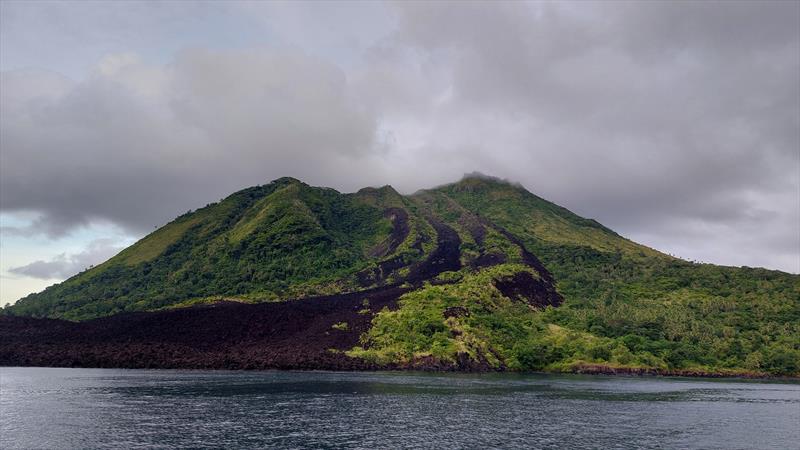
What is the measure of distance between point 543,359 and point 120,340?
4713 inches

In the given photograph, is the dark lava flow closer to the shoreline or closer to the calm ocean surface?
the shoreline

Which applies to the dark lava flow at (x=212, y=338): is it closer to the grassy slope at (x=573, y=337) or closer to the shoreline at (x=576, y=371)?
the shoreline at (x=576, y=371)

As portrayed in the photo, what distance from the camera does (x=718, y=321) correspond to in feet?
631

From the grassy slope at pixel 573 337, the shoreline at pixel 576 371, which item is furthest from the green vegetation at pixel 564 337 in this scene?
the shoreline at pixel 576 371

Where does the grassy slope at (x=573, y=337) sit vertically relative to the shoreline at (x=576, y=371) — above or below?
above

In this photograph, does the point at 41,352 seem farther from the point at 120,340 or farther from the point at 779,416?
the point at 779,416

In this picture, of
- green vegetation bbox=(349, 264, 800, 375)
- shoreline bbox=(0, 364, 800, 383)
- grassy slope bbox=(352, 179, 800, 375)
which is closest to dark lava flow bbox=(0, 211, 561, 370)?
shoreline bbox=(0, 364, 800, 383)

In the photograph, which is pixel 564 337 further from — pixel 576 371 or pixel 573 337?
pixel 576 371

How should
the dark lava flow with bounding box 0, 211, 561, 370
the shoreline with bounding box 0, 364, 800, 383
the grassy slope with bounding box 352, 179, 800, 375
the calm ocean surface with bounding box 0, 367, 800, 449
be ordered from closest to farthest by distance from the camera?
the calm ocean surface with bounding box 0, 367, 800, 449 → the shoreline with bounding box 0, 364, 800, 383 → the dark lava flow with bounding box 0, 211, 561, 370 → the grassy slope with bounding box 352, 179, 800, 375

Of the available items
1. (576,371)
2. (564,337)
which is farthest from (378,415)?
(564,337)

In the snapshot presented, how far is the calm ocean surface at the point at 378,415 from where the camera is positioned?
5722 centimetres

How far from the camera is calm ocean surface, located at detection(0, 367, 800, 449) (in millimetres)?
57219

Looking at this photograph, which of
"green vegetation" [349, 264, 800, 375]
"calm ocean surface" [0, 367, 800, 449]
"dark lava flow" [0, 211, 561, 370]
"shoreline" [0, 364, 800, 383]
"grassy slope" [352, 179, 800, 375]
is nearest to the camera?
"calm ocean surface" [0, 367, 800, 449]

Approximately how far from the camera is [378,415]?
71.2 metres
